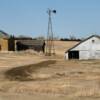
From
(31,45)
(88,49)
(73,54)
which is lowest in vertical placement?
(73,54)

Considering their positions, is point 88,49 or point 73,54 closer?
point 88,49

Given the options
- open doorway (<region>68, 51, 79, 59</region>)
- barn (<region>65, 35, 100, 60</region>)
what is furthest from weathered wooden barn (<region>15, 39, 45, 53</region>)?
barn (<region>65, 35, 100, 60</region>)

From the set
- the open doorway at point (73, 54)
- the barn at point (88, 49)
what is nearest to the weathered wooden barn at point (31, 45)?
the open doorway at point (73, 54)

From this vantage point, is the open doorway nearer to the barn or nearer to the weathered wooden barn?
the barn

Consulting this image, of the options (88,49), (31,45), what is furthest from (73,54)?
(31,45)

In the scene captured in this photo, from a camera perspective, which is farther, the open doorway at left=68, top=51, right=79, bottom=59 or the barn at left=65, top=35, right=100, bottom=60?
the open doorway at left=68, top=51, right=79, bottom=59

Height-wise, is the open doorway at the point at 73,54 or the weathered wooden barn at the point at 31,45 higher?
the weathered wooden barn at the point at 31,45

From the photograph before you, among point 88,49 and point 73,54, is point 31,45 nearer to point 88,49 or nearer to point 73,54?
point 73,54

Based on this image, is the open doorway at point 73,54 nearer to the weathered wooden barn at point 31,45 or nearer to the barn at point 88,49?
the barn at point 88,49

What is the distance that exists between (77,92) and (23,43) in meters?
79.4

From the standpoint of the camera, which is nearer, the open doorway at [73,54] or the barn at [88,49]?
the barn at [88,49]

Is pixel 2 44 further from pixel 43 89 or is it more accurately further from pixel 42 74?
pixel 43 89

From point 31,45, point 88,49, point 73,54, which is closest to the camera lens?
point 88,49

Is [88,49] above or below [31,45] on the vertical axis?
below
